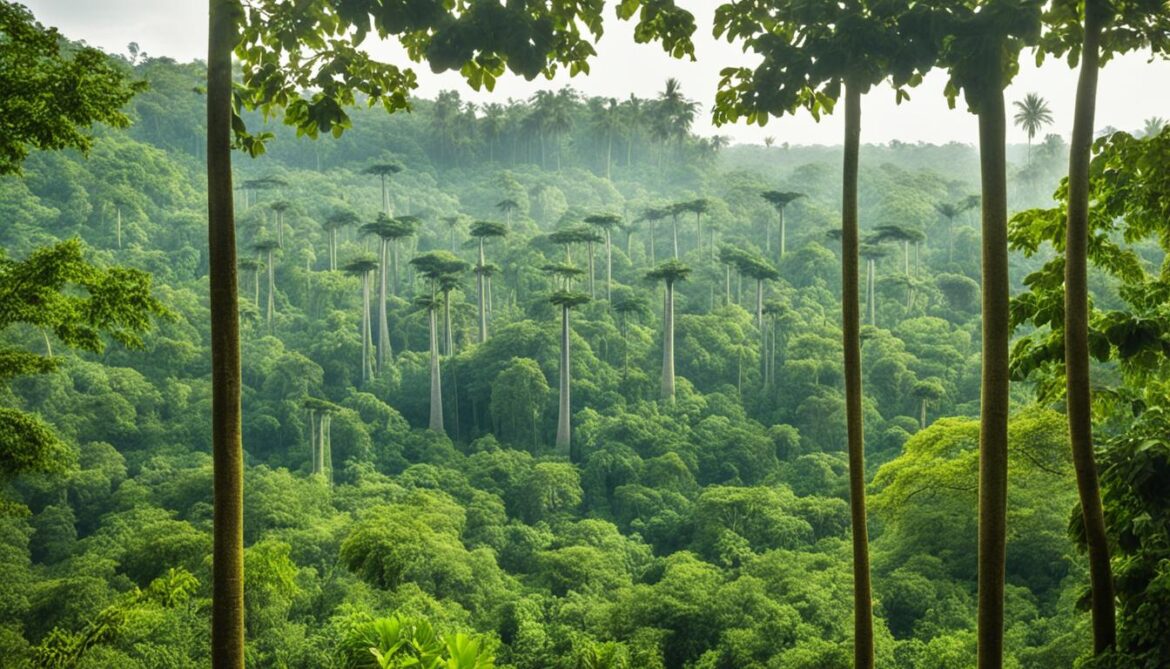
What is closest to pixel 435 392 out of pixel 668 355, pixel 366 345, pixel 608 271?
pixel 366 345

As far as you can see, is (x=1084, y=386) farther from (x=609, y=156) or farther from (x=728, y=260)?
(x=609, y=156)

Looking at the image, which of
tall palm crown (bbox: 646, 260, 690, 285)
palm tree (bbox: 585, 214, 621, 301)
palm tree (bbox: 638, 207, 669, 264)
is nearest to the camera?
tall palm crown (bbox: 646, 260, 690, 285)

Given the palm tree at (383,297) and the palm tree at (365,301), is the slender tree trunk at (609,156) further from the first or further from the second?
the palm tree at (365,301)

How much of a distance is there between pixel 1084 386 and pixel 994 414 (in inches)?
21.2

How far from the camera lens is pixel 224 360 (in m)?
4.42

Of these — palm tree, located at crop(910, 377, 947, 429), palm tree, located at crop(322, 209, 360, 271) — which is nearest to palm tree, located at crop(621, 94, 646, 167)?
palm tree, located at crop(322, 209, 360, 271)

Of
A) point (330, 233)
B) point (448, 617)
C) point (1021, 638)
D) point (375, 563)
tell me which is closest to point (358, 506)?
point (375, 563)

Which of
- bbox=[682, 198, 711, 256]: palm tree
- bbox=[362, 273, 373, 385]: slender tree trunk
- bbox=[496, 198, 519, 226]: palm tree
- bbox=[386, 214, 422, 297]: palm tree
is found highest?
bbox=[496, 198, 519, 226]: palm tree

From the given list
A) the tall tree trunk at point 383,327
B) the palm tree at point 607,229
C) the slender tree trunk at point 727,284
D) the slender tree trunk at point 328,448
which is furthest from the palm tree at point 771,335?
the slender tree trunk at point 328,448

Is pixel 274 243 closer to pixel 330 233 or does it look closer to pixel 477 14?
pixel 330 233

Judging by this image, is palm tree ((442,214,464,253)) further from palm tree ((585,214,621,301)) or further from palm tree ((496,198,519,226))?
palm tree ((585,214,621,301))

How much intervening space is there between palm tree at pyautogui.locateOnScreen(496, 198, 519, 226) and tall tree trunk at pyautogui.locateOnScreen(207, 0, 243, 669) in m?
49.0

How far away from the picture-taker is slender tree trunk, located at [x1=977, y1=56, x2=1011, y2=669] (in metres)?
4.59

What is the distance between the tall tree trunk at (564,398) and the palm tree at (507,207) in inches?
718
